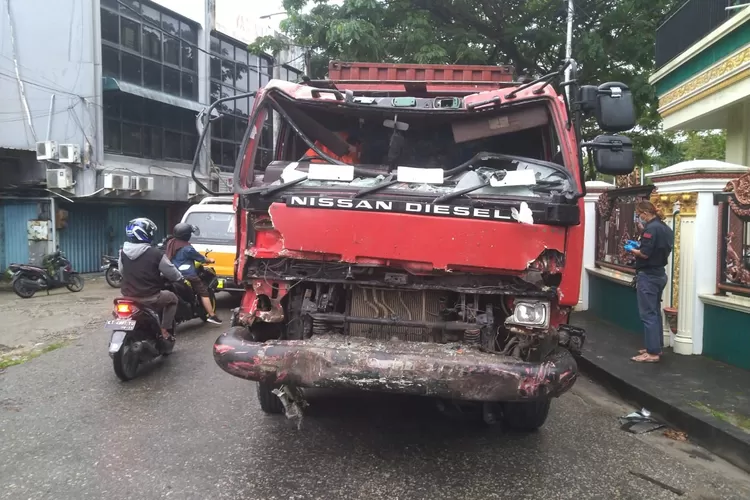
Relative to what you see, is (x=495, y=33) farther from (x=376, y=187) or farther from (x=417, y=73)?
(x=376, y=187)

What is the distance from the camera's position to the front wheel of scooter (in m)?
5.32

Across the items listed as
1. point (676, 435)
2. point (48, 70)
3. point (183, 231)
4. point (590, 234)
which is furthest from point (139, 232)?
point (48, 70)

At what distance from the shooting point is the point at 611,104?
12.8 feet

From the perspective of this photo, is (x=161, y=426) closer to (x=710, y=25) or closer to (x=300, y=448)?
(x=300, y=448)

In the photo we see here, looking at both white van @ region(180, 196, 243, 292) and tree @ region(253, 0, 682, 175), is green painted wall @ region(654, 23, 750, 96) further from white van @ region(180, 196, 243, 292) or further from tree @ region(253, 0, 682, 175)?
white van @ region(180, 196, 243, 292)

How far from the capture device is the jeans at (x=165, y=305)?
5.71 metres

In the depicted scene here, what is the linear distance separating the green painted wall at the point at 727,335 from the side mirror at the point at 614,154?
9.09 feet

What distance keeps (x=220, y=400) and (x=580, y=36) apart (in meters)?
10.7

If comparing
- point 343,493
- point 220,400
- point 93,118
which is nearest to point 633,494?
point 343,493

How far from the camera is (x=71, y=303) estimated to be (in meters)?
11.1

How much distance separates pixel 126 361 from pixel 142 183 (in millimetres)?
11286

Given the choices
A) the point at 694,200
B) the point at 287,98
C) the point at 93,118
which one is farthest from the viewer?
the point at 93,118

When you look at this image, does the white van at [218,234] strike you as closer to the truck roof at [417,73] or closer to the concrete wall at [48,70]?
the truck roof at [417,73]

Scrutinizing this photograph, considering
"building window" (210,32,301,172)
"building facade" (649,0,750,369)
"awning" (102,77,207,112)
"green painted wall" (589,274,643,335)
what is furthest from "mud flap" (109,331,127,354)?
"building window" (210,32,301,172)
